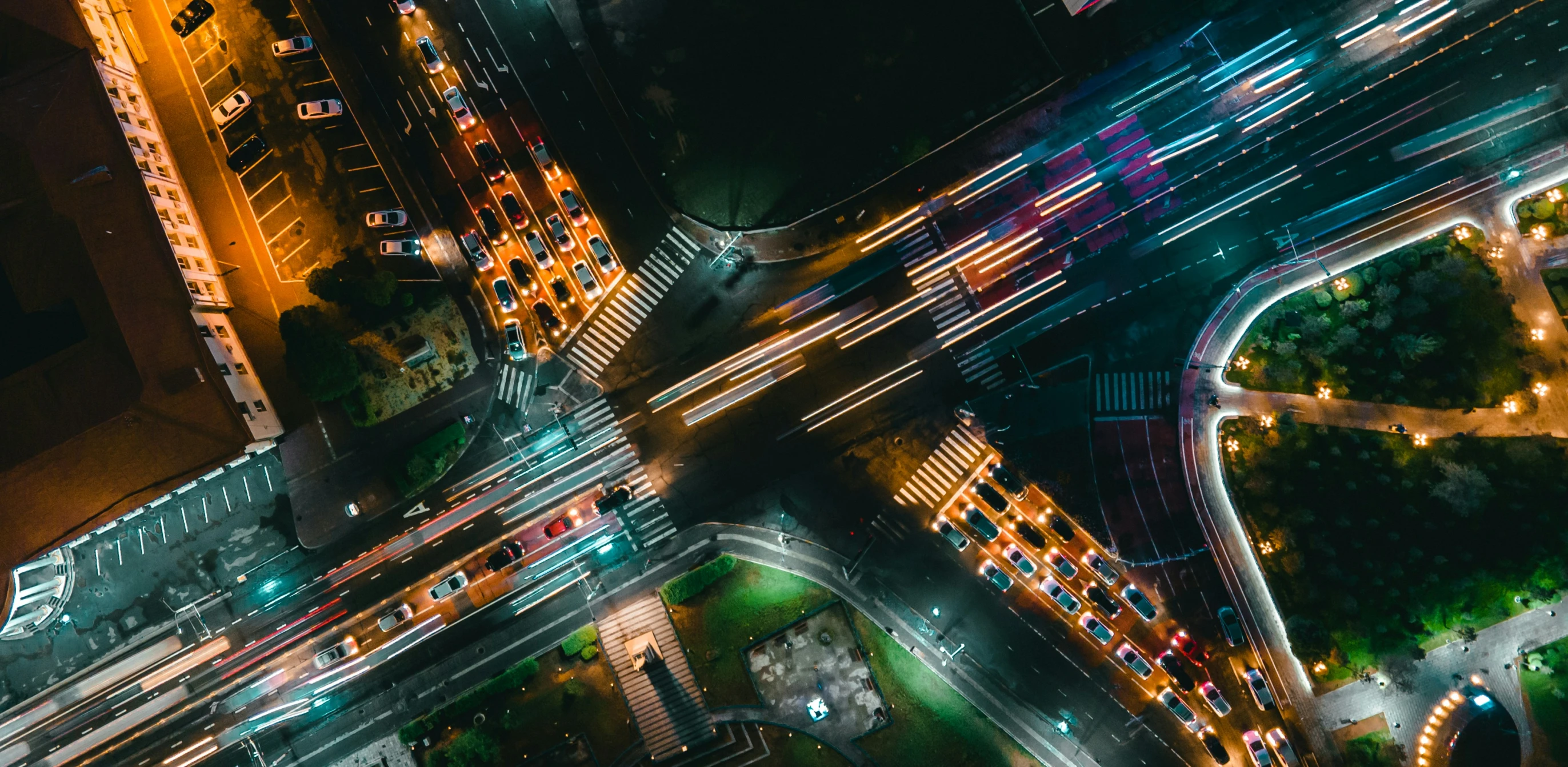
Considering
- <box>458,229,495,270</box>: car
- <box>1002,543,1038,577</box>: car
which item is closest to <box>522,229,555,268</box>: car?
<box>458,229,495,270</box>: car

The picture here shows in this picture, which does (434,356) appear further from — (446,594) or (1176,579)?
(1176,579)

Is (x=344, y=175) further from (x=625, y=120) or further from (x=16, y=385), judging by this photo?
(x=16, y=385)

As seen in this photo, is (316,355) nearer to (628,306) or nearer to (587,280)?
(587,280)

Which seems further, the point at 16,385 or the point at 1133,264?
the point at 1133,264

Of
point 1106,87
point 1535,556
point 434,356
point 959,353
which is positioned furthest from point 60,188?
point 1535,556

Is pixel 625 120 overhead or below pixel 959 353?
overhead

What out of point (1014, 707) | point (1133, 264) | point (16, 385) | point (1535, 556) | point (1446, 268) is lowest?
point (1535, 556)

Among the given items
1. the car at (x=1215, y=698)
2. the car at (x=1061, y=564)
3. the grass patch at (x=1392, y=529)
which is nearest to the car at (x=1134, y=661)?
the car at (x=1215, y=698)

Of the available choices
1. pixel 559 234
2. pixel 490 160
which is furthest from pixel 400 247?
pixel 559 234
